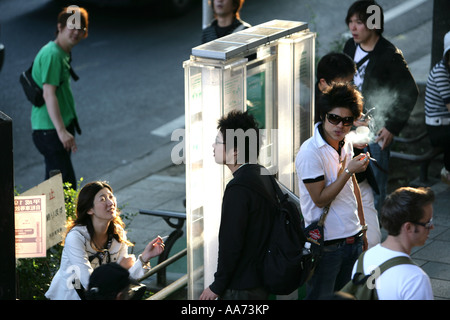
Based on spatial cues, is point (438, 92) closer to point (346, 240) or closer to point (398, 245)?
point (346, 240)

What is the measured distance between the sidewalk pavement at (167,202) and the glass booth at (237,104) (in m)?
1.25

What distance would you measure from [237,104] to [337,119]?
63 centimetres

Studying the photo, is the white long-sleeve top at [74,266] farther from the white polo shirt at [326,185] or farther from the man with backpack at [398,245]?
the man with backpack at [398,245]

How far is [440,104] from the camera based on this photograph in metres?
7.56

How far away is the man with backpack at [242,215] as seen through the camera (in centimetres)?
443

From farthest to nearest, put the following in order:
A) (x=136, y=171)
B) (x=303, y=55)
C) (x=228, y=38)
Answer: (x=136, y=171), (x=303, y=55), (x=228, y=38)

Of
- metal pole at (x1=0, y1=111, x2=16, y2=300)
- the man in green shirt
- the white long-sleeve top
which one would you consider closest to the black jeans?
the man in green shirt

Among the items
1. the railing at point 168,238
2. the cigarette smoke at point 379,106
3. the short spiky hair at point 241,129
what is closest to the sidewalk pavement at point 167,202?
the railing at point 168,238

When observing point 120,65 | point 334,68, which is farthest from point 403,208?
point 120,65

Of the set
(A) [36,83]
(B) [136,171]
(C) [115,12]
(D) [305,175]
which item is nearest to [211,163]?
(D) [305,175]

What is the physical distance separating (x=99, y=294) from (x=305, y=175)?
5.33 feet

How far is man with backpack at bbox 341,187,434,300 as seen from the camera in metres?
3.67

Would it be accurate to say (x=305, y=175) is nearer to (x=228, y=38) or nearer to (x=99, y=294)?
(x=228, y=38)

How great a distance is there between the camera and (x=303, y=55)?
580 cm
